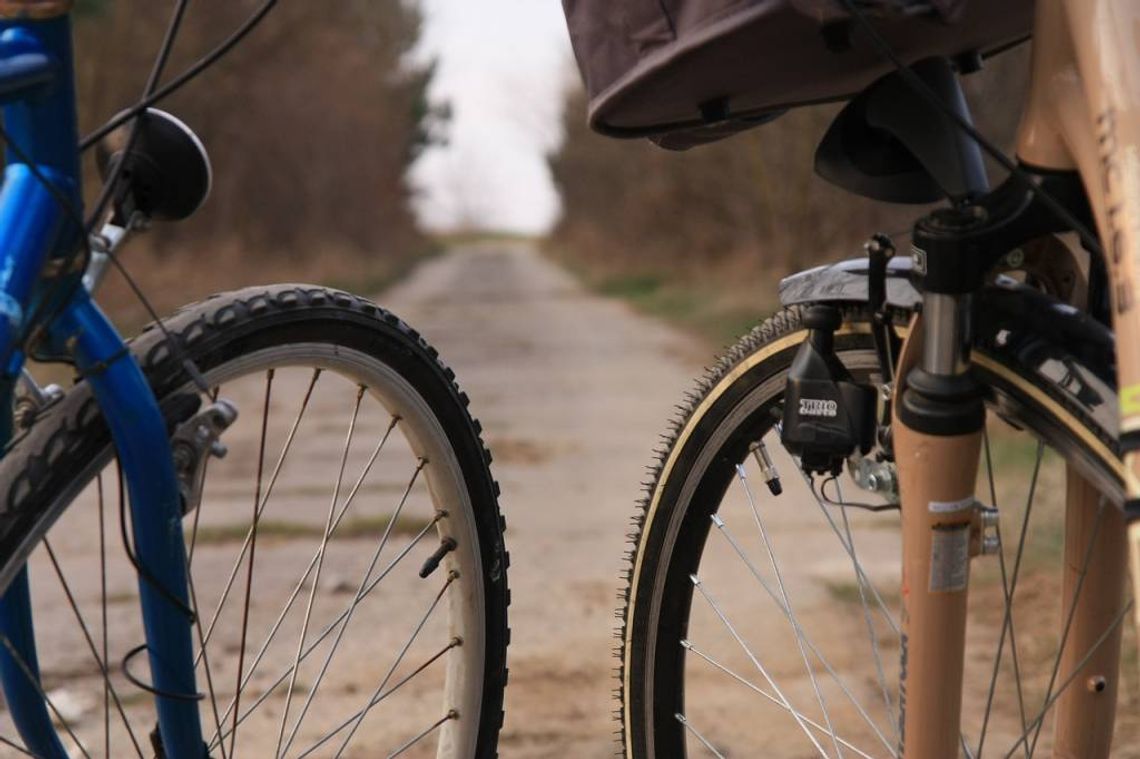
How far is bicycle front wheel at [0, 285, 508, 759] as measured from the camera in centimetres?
151

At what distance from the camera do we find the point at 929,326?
1.50 metres

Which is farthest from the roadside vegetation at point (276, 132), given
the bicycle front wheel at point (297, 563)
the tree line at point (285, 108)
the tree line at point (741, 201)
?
the bicycle front wheel at point (297, 563)

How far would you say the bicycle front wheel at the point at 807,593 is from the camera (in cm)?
169

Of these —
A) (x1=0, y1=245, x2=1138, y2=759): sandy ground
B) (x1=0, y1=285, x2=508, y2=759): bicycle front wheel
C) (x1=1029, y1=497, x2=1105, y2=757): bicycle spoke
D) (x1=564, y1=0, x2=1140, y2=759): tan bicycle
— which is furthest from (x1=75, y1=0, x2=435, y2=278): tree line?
(x1=1029, y1=497, x2=1105, y2=757): bicycle spoke

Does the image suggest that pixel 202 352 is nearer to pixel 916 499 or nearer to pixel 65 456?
pixel 65 456

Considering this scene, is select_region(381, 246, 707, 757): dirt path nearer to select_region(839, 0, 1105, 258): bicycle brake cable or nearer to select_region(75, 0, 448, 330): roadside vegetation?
select_region(839, 0, 1105, 258): bicycle brake cable

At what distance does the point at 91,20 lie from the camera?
13531mm

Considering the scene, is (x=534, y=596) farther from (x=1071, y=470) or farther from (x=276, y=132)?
(x=276, y=132)

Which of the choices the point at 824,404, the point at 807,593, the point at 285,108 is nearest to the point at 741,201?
the point at 285,108

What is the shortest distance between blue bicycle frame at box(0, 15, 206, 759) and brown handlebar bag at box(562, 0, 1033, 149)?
1.83ft

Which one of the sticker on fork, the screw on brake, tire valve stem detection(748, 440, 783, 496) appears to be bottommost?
the sticker on fork

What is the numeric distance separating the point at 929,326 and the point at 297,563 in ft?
10.8

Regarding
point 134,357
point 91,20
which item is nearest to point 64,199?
point 134,357

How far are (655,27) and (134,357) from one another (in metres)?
0.62
